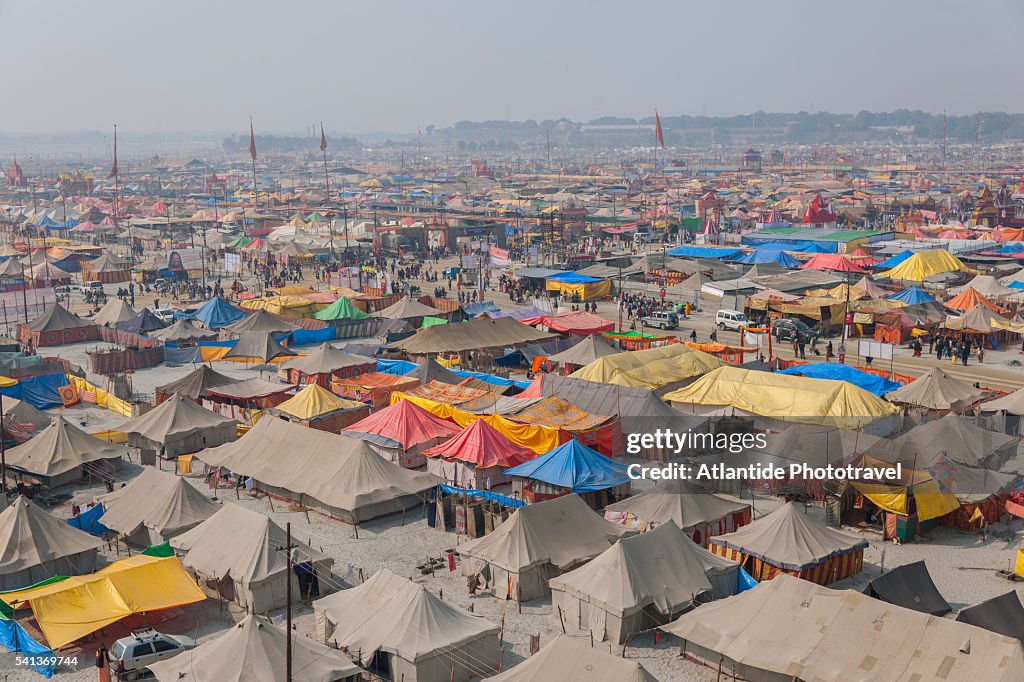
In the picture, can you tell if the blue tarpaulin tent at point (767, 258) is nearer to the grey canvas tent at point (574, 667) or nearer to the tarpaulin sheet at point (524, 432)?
the tarpaulin sheet at point (524, 432)

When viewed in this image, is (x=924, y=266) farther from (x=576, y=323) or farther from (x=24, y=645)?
(x=24, y=645)

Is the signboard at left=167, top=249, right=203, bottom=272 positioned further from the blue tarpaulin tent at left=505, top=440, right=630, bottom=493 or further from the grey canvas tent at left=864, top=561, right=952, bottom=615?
the grey canvas tent at left=864, top=561, right=952, bottom=615

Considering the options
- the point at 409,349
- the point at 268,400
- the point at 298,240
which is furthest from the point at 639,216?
the point at 268,400

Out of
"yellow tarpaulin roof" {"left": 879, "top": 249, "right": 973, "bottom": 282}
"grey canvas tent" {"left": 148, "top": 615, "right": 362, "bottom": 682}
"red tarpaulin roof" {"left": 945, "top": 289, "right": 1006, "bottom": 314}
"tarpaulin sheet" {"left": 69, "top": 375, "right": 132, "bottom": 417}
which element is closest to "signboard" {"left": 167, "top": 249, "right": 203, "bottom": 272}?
"tarpaulin sheet" {"left": 69, "top": 375, "right": 132, "bottom": 417}

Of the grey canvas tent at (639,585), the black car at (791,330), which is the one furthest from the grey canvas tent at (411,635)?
the black car at (791,330)

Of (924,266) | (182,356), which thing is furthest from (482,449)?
(924,266)
